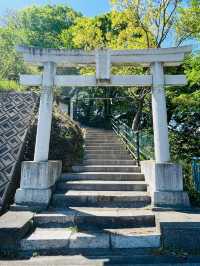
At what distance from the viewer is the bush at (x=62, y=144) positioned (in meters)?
10.1

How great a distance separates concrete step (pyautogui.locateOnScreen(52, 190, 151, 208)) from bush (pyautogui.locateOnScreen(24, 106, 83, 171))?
8.19ft

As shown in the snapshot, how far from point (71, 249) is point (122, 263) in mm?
1094

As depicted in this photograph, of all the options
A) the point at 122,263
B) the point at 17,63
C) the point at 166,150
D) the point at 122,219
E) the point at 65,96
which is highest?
the point at 17,63

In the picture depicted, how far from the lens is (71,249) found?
566 centimetres

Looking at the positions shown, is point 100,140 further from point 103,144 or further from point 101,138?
point 103,144

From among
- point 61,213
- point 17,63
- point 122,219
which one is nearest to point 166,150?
point 122,219

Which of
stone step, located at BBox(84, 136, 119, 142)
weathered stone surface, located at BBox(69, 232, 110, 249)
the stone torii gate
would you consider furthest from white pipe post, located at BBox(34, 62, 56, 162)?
stone step, located at BBox(84, 136, 119, 142)

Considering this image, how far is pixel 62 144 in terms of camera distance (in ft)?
34.2

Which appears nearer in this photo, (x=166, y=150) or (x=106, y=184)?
(x=166, y=150)

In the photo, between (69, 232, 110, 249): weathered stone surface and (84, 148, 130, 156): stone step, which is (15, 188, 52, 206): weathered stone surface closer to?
(69, 232, 110, 249): weathered stone surface

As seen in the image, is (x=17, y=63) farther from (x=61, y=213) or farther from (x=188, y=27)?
(x=61, y=213)

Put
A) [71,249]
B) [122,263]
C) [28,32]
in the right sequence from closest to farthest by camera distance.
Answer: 1. [122,263]
2. [71,249]
3. [28,32]

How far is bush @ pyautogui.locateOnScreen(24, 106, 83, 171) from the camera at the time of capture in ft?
33.3

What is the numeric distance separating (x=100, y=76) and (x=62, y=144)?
330 cm
